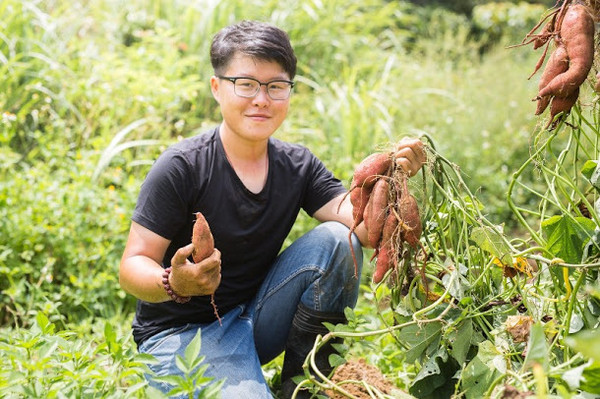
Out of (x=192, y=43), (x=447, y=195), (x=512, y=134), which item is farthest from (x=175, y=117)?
(x=447, y=195)

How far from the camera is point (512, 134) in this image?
4656 millimetres

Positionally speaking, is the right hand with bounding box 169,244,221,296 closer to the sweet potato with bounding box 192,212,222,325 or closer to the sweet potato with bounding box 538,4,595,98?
the sweet potato with bounding box 192,212,222,325

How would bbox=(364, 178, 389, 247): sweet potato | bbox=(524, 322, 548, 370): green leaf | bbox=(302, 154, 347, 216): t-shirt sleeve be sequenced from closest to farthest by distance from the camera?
bbox=(524, 322, 548, 370): green leaf, bbox=(364, 178, 389, 247): sweet potato, bbox=(302, 154, 347, 216): t-shirt sleeve

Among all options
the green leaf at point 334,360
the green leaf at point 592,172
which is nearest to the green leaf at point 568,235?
the green leaf at point 592,172

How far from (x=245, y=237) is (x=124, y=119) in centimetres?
220

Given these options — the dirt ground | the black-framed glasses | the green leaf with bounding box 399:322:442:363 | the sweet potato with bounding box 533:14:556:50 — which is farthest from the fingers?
the sweet potato with bounding box 533:14:556:50

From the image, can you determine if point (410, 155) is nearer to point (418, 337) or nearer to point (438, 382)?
point (418, 337)

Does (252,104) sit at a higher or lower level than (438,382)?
higher

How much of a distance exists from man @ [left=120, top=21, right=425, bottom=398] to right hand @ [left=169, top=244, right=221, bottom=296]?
320 mm

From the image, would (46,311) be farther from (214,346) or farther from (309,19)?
(309,19)

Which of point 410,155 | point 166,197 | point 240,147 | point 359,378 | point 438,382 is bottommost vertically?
point 359,378

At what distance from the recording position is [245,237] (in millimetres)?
2127

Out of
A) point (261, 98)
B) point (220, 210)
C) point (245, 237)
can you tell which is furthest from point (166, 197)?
point (261, 98)

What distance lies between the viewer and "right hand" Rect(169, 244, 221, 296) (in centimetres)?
157
